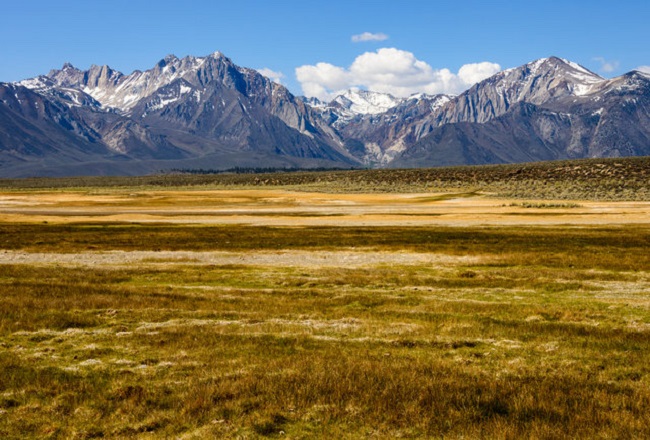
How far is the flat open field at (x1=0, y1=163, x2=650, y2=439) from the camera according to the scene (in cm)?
1130

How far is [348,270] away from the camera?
3675 cm

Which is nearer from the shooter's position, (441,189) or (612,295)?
(612,295)

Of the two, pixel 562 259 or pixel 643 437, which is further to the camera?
pixel 562 259

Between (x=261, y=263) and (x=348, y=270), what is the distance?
7.51 metres

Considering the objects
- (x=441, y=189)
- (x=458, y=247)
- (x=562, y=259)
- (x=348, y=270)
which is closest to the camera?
(x=348, y=270)

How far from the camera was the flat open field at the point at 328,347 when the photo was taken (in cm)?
1130

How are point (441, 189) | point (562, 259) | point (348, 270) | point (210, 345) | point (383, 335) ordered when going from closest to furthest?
point (210, 345), point (383, 335), point (348, 270), point (562, 259), point (441, 189)

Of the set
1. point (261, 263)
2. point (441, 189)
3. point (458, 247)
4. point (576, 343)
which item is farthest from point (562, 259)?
point (441, 189)

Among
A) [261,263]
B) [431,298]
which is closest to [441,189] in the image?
[261,263]

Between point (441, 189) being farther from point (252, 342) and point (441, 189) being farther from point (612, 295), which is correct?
point (252, 342)

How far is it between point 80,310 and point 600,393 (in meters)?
18.2

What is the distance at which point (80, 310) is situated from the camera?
881 inches

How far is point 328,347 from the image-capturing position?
16.9 metres

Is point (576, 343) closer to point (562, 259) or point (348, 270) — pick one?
point (348, 270)
